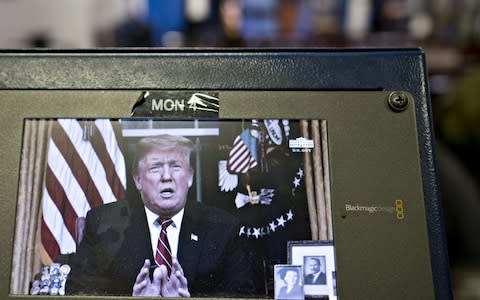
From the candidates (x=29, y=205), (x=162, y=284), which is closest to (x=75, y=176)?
(x=29, y=205)

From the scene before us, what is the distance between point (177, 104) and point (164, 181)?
10 centimetres

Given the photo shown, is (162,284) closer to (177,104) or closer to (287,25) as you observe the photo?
(177,104)

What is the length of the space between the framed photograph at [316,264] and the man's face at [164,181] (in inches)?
5.6

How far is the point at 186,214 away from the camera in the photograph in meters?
0.62

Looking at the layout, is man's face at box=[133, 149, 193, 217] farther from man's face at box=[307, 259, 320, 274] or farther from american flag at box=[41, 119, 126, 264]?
man's face at box=[307, 259, 320, 274]

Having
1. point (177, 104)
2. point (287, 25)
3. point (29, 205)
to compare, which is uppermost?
point (287, 25)

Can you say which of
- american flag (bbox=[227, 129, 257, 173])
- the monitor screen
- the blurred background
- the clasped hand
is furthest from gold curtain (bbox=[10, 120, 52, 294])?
the blurred background

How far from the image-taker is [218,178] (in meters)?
0.63

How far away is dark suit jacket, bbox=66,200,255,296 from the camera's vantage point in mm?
593

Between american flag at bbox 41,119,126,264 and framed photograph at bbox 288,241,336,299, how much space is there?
0.72ft

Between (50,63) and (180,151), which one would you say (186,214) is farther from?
(50,63)

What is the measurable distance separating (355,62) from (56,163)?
1.30ft

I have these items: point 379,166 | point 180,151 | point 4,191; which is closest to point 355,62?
point 379,166

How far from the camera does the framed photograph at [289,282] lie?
59 cm
